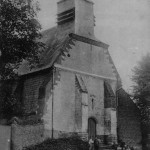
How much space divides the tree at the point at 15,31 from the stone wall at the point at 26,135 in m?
5.26

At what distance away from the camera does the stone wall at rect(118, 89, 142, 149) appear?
38.4m

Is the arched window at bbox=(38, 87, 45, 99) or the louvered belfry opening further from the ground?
the louvered belfry opening

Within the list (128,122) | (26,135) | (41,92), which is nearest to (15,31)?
(41,92)

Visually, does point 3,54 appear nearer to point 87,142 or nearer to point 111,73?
point 87,142

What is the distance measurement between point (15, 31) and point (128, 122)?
16350 millimetres

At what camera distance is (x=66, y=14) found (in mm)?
38406

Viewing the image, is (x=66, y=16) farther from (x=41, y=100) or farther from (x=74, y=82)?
(x=41, y=100)

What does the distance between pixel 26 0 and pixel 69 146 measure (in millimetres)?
12626

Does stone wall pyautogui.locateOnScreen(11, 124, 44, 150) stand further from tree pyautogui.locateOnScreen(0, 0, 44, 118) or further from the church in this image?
tree pyautogui.locateOnScreen(0, 0, 44, 118)

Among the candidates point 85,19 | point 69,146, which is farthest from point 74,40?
point 69,146

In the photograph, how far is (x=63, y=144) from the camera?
30.1 m

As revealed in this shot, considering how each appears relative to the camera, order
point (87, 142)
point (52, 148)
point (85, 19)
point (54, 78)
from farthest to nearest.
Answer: point (85, 19) < point (54, 78) < point (87, 142) < point (52, 148)

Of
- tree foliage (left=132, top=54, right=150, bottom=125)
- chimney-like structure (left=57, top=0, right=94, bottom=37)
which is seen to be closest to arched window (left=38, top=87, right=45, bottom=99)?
chimney-like structure (left=57, top=0, right=94, bottom=37)

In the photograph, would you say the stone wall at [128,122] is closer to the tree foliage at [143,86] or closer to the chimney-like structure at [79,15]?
the tree foliage at [143,86]
